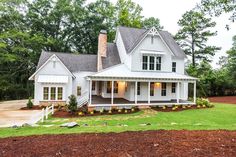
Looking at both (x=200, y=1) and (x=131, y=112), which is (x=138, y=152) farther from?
(x=131, y=112)

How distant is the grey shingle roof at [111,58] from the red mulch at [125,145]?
15598 mm

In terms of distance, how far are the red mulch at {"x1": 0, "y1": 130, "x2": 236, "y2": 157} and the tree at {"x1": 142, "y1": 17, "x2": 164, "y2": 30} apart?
115 ft

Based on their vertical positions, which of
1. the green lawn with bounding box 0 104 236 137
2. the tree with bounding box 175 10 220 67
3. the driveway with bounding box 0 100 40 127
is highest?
the tree with bounding box 175 10 220 67

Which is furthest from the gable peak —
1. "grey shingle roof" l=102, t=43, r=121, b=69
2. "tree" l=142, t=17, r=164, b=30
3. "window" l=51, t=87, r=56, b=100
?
"tree" l=142, t=17, r=164, b=30

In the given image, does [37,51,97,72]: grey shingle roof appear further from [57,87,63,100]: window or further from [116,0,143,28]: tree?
[116,0,143,28]: tree

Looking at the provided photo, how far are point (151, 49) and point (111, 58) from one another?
4.95m

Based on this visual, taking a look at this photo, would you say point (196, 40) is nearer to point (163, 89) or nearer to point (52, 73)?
point (163, 89)

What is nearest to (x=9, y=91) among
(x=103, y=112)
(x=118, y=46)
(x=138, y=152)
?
(x=118, y=46)

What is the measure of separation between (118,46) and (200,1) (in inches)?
712

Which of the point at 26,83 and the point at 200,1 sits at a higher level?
the point at 200,1

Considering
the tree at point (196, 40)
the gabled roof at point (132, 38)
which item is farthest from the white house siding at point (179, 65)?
the tree at point (196, 40)

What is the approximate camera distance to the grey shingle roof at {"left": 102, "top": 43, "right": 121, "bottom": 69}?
23.6 metres

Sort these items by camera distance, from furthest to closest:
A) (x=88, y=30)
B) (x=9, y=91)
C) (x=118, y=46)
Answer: (x=88, y=30)
(x=9, y=91)
(x=118, y=46)

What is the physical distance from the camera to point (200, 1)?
7594 millimetres
